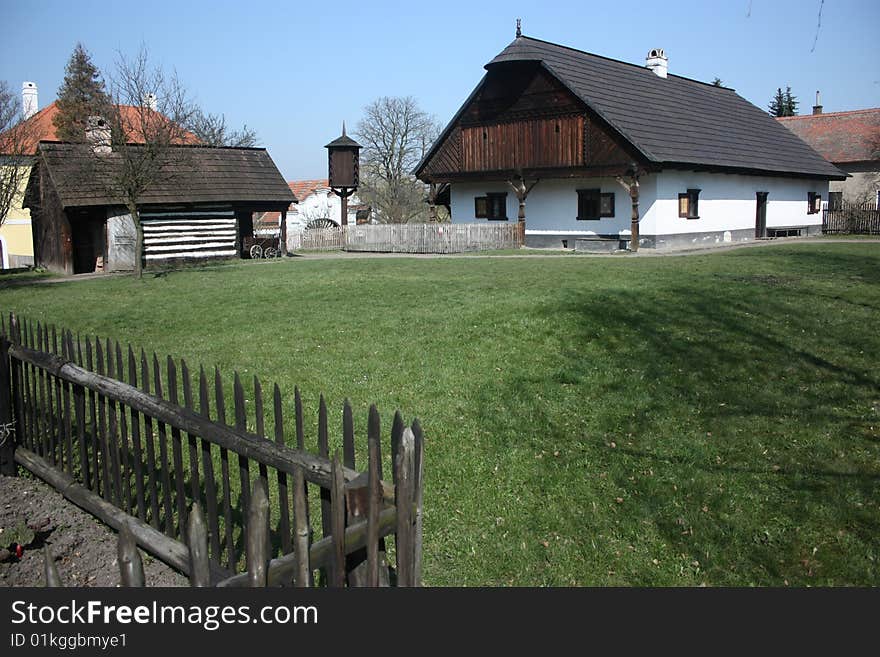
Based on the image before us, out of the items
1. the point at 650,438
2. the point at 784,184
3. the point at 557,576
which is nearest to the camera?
the point at 557,576

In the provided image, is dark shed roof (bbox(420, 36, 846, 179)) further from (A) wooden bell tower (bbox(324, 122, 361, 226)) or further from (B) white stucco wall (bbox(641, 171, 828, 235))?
(A) wooden bell tower (bbox(324, 122, 361, 226))

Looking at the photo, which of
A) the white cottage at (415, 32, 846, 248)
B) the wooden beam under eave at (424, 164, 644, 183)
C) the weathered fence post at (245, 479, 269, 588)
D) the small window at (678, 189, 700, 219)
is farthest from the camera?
the small window at (678, 189, 700, 219)

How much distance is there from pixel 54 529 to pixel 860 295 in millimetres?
12494

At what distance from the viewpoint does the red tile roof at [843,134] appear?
48.5 metres

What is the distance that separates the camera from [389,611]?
2857mm

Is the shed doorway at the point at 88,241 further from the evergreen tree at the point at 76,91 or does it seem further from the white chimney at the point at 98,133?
the evergreen tree at the point at 76,91

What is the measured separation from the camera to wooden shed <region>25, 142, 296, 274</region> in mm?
26844

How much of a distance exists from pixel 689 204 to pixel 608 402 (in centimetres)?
2610

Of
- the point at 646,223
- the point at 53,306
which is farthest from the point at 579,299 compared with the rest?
the point at 646,223

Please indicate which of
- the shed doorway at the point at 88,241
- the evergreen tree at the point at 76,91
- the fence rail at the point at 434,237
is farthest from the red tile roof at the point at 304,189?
the shed doorway at the point at 88,241

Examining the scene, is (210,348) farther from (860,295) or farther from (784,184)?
(784,184)

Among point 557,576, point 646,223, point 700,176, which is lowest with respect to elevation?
point 557,576

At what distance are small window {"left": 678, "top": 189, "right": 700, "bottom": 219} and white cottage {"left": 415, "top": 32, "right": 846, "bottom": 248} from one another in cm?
4

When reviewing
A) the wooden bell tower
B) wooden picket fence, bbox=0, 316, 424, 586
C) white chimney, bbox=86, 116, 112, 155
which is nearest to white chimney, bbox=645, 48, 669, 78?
the wooden bell tower
